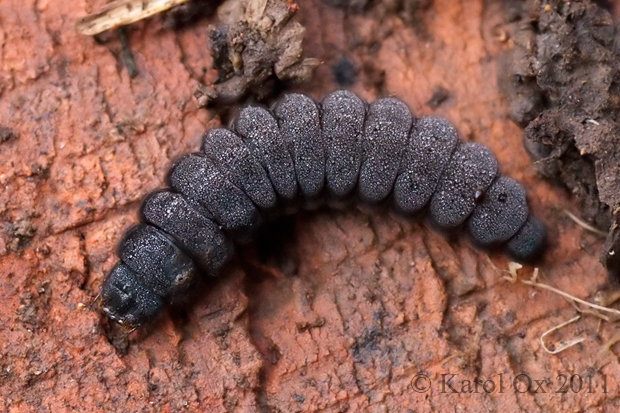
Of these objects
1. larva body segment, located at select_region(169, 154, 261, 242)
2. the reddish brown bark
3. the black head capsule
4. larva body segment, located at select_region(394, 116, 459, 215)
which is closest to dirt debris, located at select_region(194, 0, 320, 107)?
the reddish brown bark

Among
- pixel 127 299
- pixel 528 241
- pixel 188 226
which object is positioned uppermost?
pixel 188 226

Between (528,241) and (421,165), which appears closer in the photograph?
(421,165)

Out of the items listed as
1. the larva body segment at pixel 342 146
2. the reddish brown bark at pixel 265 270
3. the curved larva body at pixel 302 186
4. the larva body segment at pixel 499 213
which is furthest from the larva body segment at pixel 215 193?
the larva body segment at pixel 499 213

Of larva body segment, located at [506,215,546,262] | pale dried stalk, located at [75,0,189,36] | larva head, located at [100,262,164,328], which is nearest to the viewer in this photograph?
larva head, located at [100,262,164,328]

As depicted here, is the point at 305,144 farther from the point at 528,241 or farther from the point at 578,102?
the point at 578,102

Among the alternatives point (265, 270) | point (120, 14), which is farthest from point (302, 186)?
point (120, 14)

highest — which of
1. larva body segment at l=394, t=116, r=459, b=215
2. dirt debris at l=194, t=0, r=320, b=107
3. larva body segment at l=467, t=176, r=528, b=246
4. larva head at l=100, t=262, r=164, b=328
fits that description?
dirt debris at l=194, t=0, r=320, b=107

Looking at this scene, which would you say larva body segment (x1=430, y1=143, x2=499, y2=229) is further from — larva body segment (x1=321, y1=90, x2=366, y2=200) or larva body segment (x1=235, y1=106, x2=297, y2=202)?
larva body segment (x1=235, y1=106, x2=297, y2=202)
